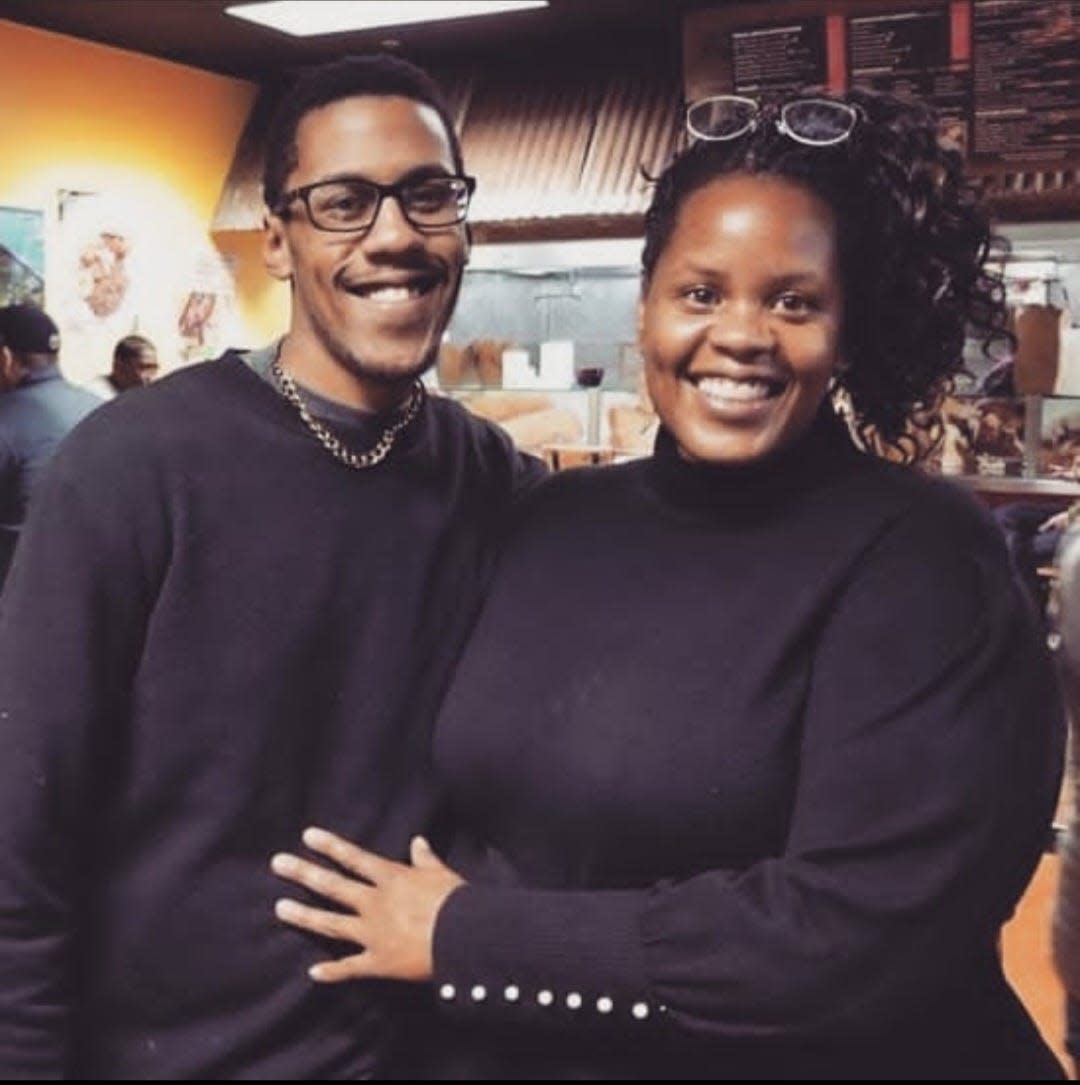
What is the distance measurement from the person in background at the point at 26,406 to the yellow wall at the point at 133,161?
99cm

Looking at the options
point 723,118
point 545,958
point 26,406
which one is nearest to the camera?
point 545,958

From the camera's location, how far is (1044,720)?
111cm

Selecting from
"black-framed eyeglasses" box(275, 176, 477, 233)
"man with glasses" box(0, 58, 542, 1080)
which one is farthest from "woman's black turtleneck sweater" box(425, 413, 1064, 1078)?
"black-framed eyeglasses" box(275, 176, 477, 233)

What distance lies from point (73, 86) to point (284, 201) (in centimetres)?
399

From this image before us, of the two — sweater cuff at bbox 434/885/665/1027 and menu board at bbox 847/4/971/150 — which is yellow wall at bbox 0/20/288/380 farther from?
sweater cuff at bbox 434/885/665/1027

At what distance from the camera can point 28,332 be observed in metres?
4.00

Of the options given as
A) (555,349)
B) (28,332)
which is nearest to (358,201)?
(28,332)

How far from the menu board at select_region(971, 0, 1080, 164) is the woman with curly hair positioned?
283cm

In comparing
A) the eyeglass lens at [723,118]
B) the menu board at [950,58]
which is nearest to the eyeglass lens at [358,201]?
the eyeglass lens at [723,118]

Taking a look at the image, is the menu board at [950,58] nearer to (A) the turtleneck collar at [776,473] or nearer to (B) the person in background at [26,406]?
(B) the person in background at [26,406]

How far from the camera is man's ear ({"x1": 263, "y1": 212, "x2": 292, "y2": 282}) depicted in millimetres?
1457

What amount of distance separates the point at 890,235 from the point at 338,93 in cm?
53

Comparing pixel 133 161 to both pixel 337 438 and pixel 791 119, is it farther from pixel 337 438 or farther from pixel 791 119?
pixel 791 119

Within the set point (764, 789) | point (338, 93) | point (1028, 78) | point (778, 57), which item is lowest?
point (764, 789)
